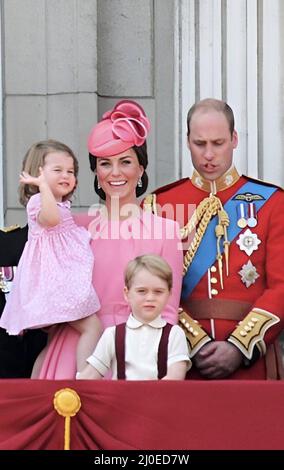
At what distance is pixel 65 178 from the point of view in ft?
23.9

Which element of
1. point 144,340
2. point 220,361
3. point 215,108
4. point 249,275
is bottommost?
point 220,361

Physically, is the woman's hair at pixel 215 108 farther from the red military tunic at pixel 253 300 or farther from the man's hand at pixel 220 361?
the man's hand at pixel 220 361

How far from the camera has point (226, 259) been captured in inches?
295

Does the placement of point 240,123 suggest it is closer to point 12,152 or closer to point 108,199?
point 12,152

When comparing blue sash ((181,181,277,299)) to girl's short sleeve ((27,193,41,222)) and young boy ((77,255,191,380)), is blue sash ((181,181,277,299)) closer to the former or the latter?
young boy ((77,255,191,380))

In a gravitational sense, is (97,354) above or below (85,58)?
below

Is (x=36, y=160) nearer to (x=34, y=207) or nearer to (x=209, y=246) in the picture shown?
(x=34, y=207)

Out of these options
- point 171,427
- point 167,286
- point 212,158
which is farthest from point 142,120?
point 171,427

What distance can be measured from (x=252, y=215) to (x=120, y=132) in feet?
2.15

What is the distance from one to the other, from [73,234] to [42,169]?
0.29 meters

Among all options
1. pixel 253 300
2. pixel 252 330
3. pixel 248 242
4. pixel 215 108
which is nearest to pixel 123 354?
pixel 252 330

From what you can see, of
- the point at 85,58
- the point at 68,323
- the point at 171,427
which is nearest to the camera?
the point at 171,427

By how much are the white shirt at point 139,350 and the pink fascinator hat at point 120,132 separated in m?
0.76

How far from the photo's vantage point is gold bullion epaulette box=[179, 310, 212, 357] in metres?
7.30
